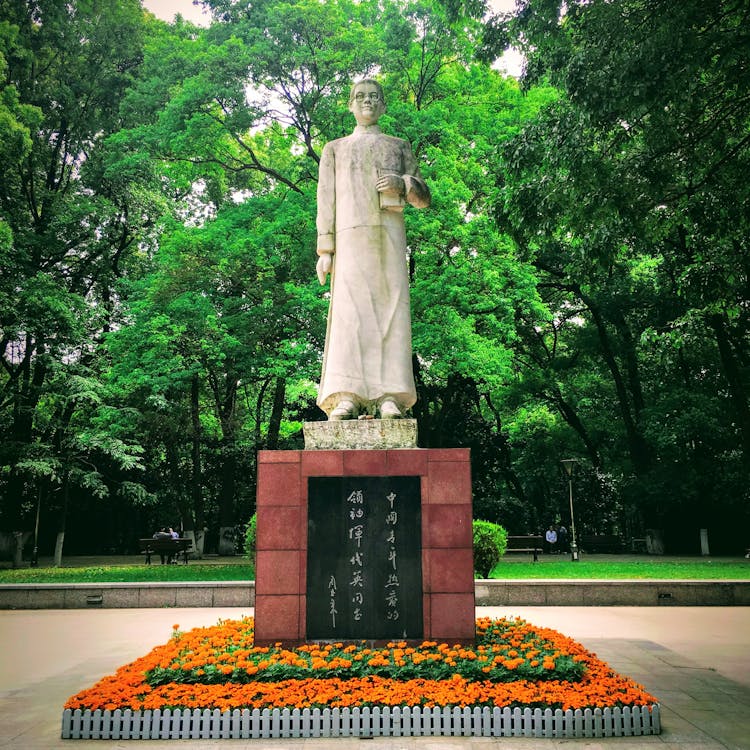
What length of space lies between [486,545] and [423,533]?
6.91 meters

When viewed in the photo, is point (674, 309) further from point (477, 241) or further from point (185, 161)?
point (185, 161)

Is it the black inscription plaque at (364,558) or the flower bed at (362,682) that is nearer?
the flower bed at (362,682)

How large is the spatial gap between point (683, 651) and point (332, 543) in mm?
4398

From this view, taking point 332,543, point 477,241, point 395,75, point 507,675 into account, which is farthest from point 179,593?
point 395,75

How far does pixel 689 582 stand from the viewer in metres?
11.6

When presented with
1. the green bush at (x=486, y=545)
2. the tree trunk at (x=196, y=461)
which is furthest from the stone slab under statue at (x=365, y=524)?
the tree trunk at (x=196, y=461)

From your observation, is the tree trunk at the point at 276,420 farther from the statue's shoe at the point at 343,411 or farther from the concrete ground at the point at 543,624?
the statue's shoe at the point at 343,411

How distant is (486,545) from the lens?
40.1 feet

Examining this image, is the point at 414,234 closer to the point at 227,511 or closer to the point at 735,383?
the point at 735,383

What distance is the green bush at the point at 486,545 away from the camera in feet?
40.0

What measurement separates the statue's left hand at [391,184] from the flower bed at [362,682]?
385 cm

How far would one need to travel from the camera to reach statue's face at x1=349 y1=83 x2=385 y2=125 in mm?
6797


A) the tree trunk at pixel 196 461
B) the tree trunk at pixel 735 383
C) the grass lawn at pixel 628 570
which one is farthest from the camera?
the tree trunk at pixel 196 461

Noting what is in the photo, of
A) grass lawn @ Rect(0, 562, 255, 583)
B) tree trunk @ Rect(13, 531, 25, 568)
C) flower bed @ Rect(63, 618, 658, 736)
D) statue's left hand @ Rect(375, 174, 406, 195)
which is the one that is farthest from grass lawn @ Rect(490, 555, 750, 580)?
tree trunk @ Rect(13, 531, 25, 568)
